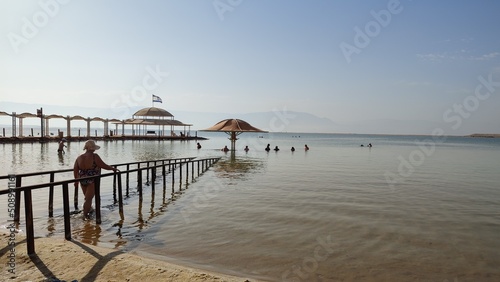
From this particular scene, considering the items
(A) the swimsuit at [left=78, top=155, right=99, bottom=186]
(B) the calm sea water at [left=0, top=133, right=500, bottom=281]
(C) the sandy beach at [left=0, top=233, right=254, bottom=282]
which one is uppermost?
(A) the swimsuit at [left=78, top=155, right=99, bottom=186]

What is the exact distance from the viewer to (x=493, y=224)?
8.95 meters

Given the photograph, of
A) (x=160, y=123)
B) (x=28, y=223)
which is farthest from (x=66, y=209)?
(x=160, y=123)

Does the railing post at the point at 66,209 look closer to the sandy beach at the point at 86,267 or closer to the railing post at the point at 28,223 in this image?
the sandy beach at the point at 86,267

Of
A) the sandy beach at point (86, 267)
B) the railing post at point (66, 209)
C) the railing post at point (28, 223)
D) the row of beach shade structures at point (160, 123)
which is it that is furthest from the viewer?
the row of beach shade structures at point (160, 123)

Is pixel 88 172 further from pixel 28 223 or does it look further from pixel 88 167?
pixel 28 223

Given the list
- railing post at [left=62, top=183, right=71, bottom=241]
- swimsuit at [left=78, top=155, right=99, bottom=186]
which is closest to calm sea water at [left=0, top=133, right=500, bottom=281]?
railing post at [left=62, top=183, right=71, bottom=241]

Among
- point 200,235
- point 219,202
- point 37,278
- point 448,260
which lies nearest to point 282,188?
point 219,202

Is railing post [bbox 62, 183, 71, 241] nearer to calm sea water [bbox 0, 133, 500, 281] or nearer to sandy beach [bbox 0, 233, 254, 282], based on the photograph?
calm sea water [bbox 0, 133, 500, 281]

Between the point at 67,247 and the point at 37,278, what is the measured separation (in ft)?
4.15

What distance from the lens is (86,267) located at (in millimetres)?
4742

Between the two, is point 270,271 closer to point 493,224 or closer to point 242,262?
point 242,262

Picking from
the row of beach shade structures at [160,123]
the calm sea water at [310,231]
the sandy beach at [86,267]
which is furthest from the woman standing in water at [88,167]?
the row of beach shade structures at [160,123]

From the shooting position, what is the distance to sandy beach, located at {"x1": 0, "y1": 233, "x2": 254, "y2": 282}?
4.44 m

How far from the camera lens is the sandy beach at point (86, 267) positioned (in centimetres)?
444
